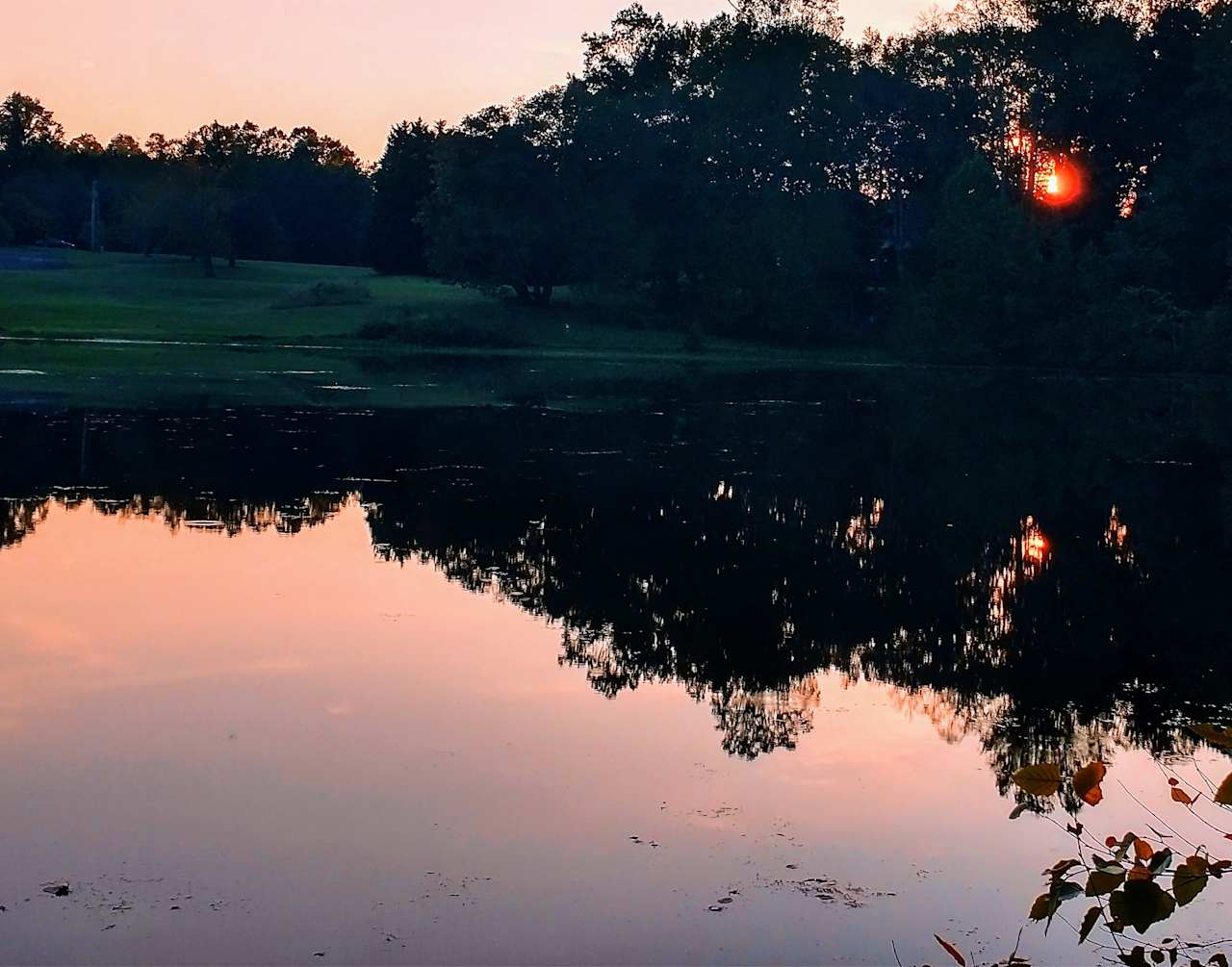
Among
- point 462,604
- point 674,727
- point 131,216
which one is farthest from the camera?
point 131,216

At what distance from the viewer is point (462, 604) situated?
563 inches

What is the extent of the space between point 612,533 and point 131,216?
7861cm

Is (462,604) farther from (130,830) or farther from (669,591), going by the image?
(130,830)

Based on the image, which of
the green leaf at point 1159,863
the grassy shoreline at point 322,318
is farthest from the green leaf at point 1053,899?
the grassy shoreline at point 322,318

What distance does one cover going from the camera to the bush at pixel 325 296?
233ft

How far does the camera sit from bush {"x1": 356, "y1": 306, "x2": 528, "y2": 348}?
63716mm

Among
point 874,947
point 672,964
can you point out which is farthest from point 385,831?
point 874,947

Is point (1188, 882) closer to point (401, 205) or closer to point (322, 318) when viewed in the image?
point (322, 318)

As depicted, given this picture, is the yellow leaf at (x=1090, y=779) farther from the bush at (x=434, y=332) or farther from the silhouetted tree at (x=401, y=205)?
the silhouetted tree at (x=401, y=205)

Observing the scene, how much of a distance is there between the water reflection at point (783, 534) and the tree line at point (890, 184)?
31.1m

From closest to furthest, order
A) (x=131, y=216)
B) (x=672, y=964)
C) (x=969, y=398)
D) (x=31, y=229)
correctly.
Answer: (x=672, y=964), (x=969, y=398), (x=131, y=216), (x=31, y=229)

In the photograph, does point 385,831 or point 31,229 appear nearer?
point 385,831

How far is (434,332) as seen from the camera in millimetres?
64125

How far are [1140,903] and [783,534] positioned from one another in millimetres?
15488
